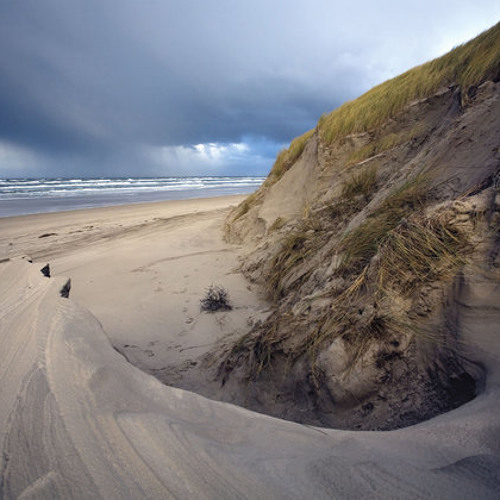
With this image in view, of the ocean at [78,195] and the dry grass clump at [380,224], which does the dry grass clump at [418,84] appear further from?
the ocean at [78,195]

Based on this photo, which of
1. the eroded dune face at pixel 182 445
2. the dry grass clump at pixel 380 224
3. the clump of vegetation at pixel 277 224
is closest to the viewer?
the eroded dune face at pixel 182 445

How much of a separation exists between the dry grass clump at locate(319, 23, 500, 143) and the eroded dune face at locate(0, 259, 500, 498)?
4.26 m

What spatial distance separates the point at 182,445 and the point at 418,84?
20.0 feet

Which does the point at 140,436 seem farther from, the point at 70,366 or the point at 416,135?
the point at 416,135

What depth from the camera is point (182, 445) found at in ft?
2.94

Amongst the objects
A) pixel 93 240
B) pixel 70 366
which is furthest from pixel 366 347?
pixel 93 240

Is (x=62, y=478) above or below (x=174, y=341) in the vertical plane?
above

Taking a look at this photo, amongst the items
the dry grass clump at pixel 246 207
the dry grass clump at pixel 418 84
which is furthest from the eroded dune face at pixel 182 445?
the dry grass clump at pixel 246 207

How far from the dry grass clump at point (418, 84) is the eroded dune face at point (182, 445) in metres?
4.26

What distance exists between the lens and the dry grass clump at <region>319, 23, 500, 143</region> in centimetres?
402

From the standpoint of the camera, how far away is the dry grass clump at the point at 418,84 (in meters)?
4.02

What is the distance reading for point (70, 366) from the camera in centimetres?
125

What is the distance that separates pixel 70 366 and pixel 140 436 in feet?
1.74

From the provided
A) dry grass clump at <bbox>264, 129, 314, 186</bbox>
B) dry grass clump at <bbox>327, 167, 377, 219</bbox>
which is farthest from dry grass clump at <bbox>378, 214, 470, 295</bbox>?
dry grass clump at <bbox>264, 129, 314, 186</bbox>
